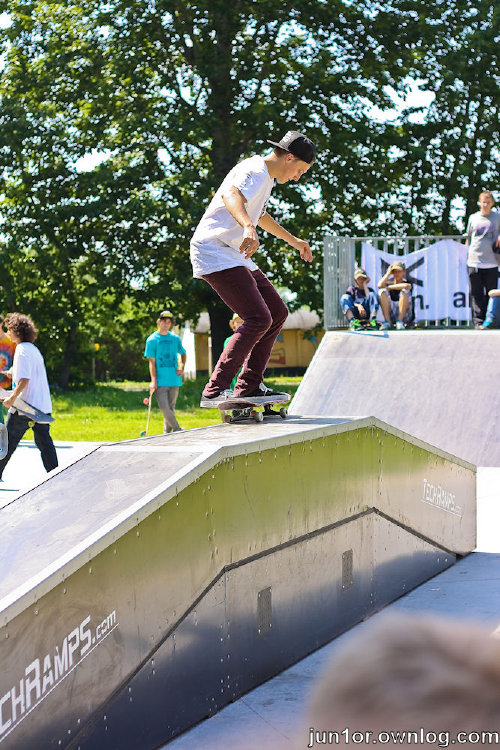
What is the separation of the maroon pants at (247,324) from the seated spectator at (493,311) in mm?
8502

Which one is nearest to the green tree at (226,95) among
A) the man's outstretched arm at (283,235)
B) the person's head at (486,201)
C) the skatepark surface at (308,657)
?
the person's head at (486,201)

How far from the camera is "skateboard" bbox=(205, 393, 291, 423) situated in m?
5.77

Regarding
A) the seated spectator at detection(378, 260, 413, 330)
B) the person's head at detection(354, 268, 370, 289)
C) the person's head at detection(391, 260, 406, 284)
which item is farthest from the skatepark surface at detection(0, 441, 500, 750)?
the person's head at detection(354, 268, 370, 289)

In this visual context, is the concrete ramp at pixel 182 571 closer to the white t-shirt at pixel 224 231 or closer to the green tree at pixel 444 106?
the white t-shirt at pixel 224 231

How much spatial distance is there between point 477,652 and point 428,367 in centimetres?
812

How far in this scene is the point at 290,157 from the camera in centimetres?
557

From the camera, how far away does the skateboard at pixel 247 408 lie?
5.77 m

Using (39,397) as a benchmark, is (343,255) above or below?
above

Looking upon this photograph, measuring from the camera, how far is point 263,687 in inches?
173

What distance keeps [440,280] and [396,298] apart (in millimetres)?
788

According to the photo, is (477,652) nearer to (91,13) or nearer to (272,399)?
(272,399)

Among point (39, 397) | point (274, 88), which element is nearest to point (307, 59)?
point (274, 88)

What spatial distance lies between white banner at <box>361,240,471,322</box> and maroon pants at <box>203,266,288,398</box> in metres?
9.41
